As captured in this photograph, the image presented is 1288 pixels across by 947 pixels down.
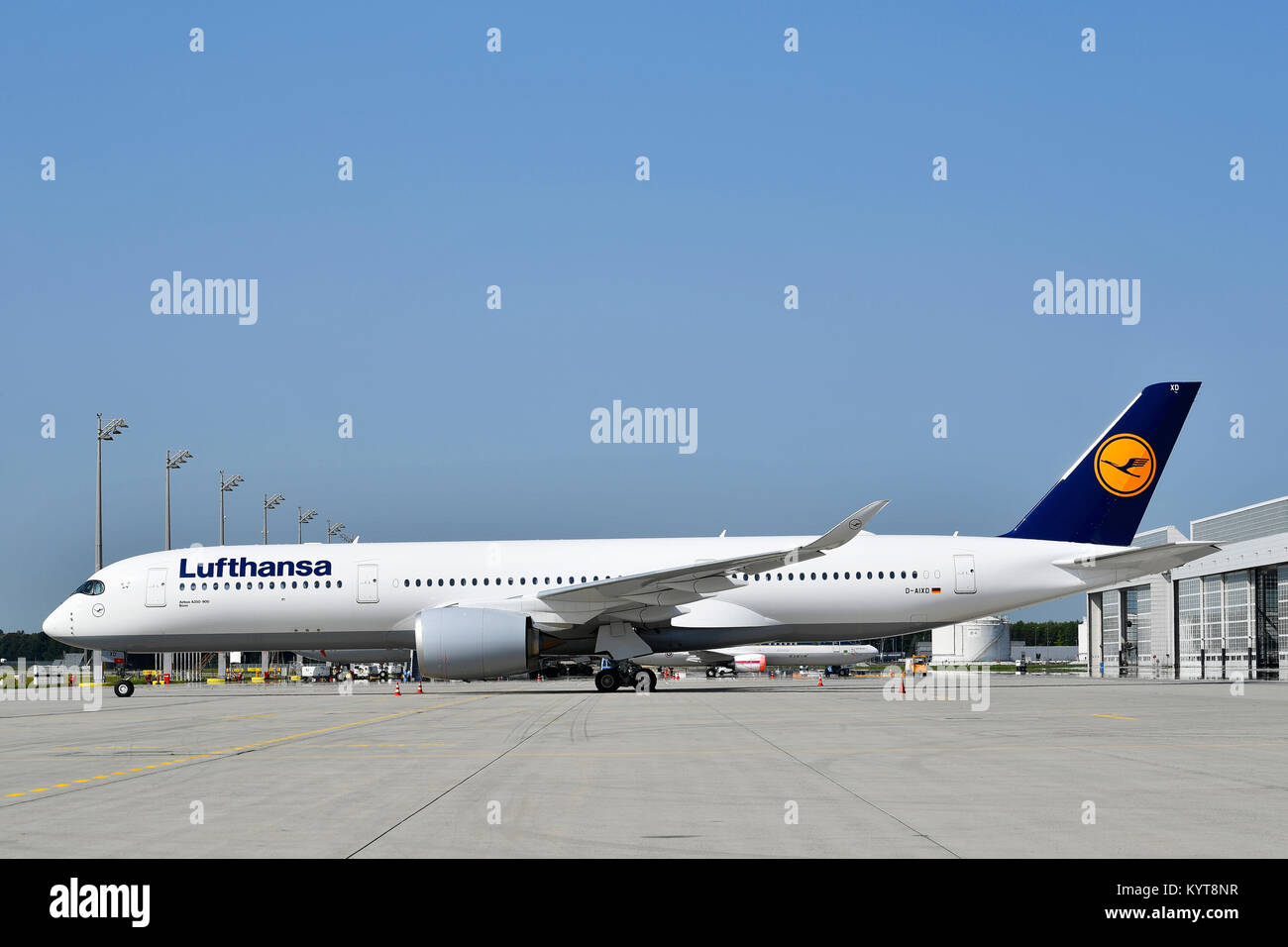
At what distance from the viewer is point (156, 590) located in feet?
112

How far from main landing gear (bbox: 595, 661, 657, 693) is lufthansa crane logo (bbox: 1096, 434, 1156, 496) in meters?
13.7

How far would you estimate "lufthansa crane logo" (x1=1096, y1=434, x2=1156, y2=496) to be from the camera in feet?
113

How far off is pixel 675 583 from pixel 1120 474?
13257 millimetres

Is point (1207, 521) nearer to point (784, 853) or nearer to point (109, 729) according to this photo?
point (109, 729)

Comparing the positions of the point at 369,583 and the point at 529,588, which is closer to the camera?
the point at 529,588

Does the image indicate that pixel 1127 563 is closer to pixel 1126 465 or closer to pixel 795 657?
pixel 1126 465

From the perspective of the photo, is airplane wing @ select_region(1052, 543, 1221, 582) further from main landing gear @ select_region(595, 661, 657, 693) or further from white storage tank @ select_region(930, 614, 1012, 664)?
white storage tank @ select_region(930, 614, 1012, 664)

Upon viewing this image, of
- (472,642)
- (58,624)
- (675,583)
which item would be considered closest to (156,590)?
(58,624)

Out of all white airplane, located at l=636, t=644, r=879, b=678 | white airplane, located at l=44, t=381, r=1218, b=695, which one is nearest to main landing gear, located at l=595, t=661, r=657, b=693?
white airplane, located at l=44, t=381, r=1218, b=695

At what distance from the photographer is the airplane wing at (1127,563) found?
32188 millimetres

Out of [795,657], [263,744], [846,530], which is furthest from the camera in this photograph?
[795,657]

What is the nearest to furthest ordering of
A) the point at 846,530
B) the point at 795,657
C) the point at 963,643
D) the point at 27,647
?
the point at 846,530, the point at 795,657, the point at 963,643, the point at 27,647
